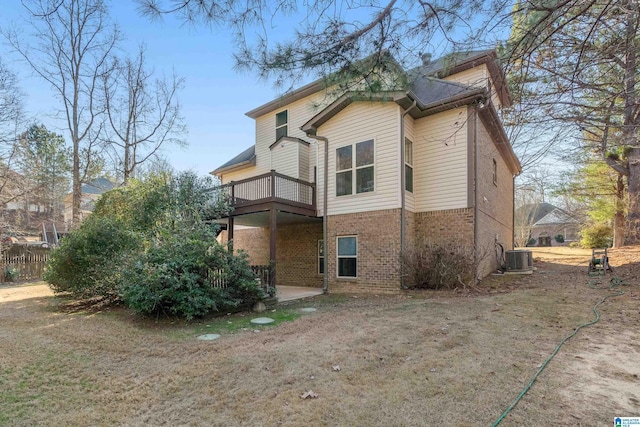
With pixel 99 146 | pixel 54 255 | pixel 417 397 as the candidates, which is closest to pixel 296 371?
pixel 417 397

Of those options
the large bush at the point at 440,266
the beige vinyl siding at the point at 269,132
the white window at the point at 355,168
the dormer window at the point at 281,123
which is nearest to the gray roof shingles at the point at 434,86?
the beige vinyl siding at the point at 269,132

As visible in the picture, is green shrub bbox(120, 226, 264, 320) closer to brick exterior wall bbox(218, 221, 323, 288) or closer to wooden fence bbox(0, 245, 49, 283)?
brick exterior wall bbox(218, 221, 323, 288)

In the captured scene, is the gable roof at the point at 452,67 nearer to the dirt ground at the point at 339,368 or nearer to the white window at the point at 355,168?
the dirt ground at the point at 339,368

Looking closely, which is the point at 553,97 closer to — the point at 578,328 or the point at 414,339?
the point at 578,328

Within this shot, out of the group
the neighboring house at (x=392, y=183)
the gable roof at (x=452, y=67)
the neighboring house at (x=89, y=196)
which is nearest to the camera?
the gable roof at (x=452, y=67)

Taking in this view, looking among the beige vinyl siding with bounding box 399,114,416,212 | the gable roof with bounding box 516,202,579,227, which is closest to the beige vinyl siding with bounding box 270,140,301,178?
the beige vinyl siding with bounding box 399,114,416,212

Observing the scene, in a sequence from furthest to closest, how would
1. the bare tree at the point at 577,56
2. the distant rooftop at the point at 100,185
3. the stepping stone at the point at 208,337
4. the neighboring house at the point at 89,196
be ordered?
the distant rooftop at the point at 100,185, the neighboring house at the point at 89,196, the stepping stone at the point at 208,337, the bare tree at the point at 577,56

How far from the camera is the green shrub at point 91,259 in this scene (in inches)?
335

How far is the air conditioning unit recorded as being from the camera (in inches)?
473

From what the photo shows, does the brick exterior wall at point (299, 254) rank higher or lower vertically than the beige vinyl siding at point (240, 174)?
lower

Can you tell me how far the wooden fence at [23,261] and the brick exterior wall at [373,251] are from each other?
45.1 ft

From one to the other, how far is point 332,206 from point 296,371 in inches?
298

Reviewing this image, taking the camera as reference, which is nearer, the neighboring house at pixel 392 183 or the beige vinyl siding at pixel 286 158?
the neighboring house at pixel 392 183

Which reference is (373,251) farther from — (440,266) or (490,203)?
(490,203)
